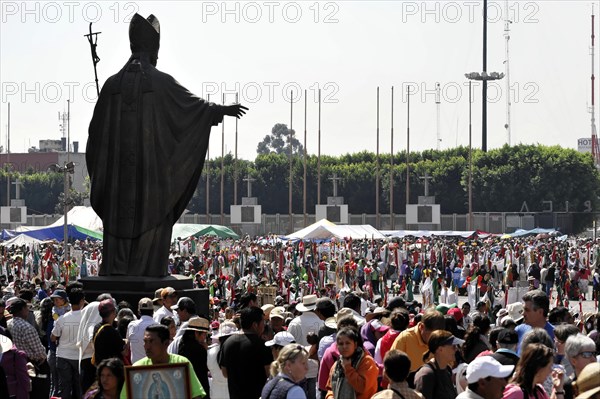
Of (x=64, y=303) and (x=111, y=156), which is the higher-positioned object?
(x=111, y=156)

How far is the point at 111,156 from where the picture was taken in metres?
16.8

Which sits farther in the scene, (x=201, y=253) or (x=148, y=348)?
(x=201, y=253)

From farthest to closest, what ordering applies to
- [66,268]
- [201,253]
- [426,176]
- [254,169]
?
1. [254,169]
2. [426,176]
3. [201,253]
4. [66,268]

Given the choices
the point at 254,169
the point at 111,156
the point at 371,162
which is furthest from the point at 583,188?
the point at 111,156

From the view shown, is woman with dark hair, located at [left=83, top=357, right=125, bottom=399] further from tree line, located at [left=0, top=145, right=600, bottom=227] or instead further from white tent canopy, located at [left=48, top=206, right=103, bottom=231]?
tree line, located at [left=0, top=145, right=600, bottom=227]

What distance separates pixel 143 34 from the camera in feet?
55.4

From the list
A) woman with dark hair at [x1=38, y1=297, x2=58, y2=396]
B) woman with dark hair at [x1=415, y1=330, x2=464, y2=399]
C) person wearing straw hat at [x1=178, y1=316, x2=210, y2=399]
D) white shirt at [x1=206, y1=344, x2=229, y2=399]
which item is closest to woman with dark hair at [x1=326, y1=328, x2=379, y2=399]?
woman with dark hair at [x1=415, y1=330, x2=464, y2=399]

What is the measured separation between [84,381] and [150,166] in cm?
545

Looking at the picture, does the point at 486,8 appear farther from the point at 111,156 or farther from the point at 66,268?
the point at 111,156

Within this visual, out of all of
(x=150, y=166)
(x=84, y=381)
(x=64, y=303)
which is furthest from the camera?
(x=150, y=166)

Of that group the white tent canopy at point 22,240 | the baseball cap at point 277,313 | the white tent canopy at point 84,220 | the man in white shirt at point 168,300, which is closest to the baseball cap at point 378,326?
the baseball cap at point 277,313

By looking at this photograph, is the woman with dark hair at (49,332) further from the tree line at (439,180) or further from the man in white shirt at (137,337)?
the tree line at (439,180)

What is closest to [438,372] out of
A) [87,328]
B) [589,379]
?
[589,379]

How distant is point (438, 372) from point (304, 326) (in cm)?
322
